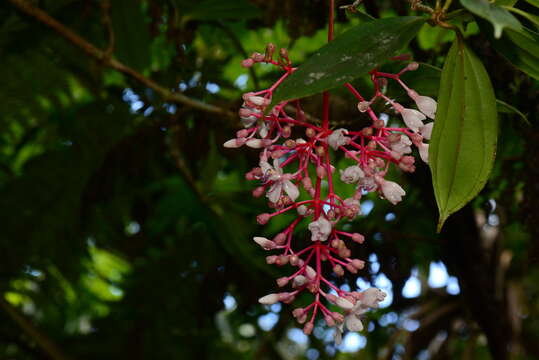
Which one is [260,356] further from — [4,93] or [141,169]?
[4,93]

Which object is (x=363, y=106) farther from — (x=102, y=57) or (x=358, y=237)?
(x=102, y=57)

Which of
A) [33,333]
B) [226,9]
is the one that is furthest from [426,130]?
[33,333]

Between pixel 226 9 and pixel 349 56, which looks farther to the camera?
pixel 226 9

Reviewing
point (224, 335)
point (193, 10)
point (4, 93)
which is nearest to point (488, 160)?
point (193, 10)

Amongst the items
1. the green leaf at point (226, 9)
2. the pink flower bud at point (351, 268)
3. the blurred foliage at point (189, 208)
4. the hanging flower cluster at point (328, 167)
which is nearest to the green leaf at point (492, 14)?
the hanging flower cluster at point (328, 167)

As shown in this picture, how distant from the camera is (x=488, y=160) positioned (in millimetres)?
577

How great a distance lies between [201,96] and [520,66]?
774 mm

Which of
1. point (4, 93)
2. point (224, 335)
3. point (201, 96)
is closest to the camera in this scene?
point (201, 96)

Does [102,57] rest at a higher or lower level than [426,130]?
lower

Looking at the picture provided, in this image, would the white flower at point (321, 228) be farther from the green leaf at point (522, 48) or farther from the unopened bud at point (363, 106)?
the green leaf at point (522, 48)

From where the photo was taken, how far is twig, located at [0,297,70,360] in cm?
152

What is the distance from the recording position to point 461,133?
0.59 metres

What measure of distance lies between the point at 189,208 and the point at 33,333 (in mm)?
478

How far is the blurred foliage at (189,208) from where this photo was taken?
3.73ft
